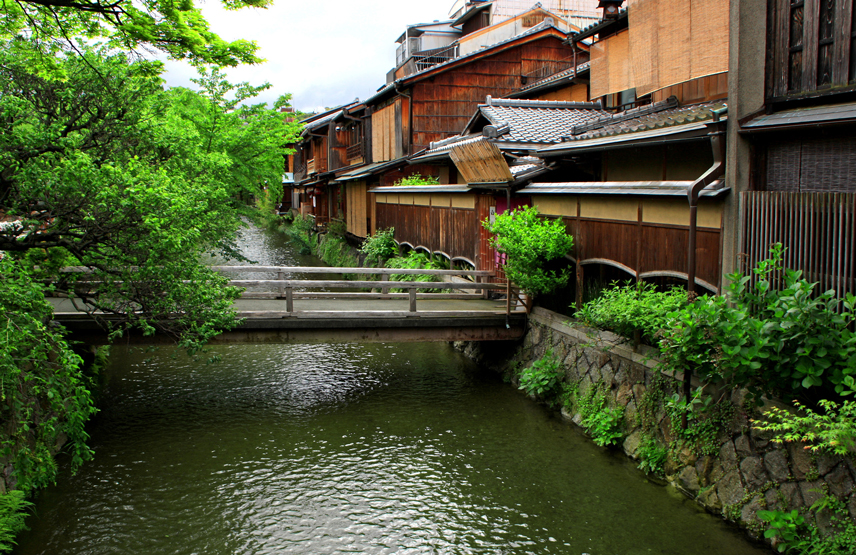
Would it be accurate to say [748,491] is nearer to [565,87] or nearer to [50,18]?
[50,18]

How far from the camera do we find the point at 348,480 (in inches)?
384

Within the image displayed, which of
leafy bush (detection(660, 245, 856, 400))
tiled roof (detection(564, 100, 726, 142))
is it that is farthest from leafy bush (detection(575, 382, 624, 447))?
tiled roof (detection(564, 100, 726, 142))

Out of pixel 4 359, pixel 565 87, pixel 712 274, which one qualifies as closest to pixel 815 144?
pixel 712 274

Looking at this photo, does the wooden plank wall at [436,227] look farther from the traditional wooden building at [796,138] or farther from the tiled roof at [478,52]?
the traditional wooden building at [796,138]

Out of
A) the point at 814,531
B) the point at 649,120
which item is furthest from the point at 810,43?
the point at 814,531

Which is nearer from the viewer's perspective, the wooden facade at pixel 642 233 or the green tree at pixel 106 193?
the green tree at pixel 106 193

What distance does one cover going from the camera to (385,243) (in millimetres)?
25344

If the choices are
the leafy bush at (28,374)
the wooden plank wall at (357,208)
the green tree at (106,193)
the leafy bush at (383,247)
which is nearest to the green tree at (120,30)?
the green tree at (106,193)

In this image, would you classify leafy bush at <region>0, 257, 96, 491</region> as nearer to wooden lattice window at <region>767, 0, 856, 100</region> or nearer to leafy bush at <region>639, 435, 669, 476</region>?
leafy bush at <region>639, 435, 669, 476</region>

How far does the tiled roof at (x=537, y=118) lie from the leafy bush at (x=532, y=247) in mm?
3410

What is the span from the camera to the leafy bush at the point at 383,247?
25188mm

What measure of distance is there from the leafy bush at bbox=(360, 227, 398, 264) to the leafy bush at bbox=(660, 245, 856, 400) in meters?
17.5

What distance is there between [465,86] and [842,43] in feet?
70.0

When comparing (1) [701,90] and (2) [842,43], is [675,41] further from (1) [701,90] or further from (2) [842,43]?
(2) [842,43]
